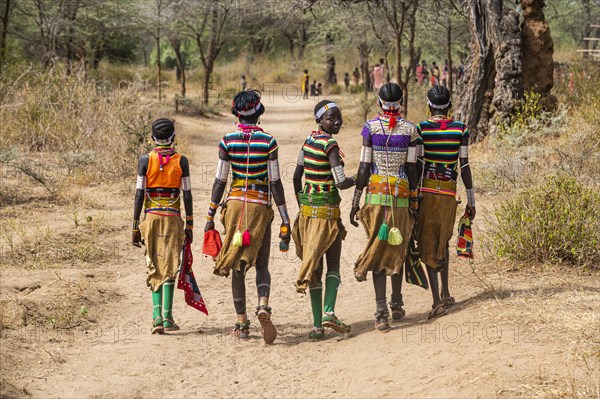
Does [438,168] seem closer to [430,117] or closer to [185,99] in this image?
[430,117]

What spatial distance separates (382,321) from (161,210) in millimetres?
1860

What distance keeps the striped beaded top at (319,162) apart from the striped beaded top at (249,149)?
255 mm

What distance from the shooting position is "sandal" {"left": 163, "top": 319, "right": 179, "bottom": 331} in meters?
6.39

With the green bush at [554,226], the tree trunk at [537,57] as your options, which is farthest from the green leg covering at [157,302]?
the tree trunk at [537,57]

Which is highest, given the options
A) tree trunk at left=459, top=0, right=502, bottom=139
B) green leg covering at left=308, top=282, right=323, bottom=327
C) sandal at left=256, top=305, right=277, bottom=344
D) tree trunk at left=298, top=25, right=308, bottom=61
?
tree trunk at left=298, top=25, right=308, bottom=61

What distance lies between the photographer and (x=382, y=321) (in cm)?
600

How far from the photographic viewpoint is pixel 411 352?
548 cm

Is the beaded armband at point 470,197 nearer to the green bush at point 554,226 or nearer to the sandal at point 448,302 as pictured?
the sandal at point 448,302

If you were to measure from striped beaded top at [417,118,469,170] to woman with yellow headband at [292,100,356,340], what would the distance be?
0.64m

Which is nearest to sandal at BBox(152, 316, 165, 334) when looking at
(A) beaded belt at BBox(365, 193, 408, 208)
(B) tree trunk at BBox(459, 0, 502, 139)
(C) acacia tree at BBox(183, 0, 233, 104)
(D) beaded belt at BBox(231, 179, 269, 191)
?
(D) beaded belt at BBox(231, 179, 269, 191)

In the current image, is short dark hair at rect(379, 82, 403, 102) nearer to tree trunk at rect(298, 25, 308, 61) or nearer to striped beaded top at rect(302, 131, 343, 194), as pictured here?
striped beaded top at rect(302, 131, 343, 194)

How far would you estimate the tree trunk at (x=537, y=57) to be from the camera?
1359 cm

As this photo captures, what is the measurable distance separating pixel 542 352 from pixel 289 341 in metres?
2.01

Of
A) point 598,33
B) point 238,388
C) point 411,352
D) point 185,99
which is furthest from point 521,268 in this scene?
point 598,33
